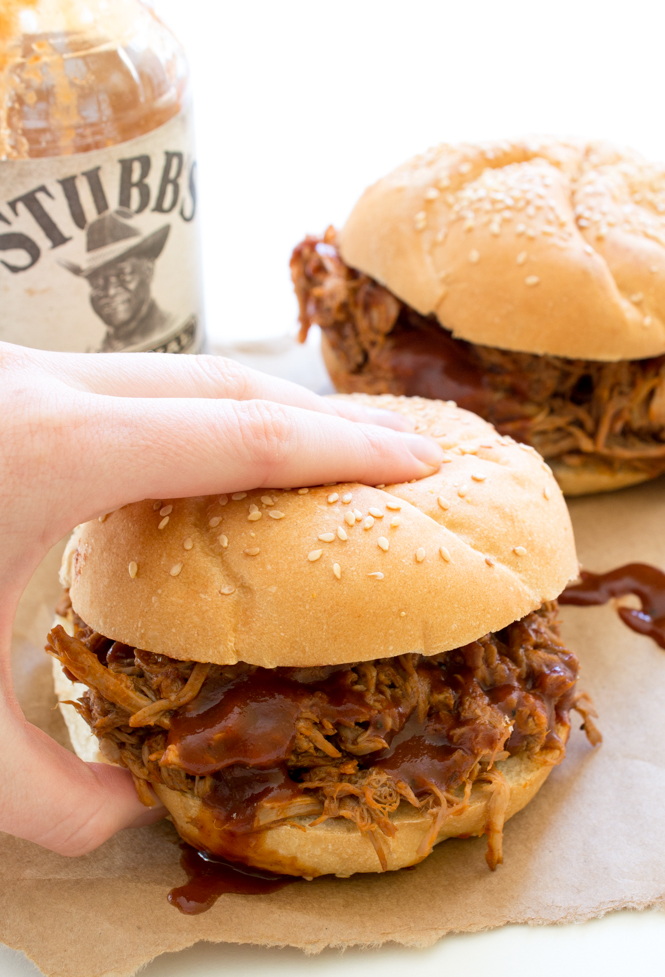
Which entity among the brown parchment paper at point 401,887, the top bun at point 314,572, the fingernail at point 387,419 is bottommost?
the brown parchment paper at point 401,887

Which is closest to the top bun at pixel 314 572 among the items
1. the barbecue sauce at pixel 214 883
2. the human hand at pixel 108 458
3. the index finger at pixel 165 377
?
the human hand at pixel 108 458

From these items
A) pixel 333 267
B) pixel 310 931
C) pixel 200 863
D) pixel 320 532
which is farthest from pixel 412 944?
pixel 333 267

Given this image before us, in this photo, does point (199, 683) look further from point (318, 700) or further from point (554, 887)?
point (554, 887)

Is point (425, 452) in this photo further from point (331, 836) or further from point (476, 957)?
point (476, 957)

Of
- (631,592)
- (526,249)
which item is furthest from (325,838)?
(526,249)

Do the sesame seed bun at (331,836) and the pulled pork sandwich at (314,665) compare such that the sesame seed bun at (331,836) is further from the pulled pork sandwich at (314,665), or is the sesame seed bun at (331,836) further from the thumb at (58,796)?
the thumb at (58,796)

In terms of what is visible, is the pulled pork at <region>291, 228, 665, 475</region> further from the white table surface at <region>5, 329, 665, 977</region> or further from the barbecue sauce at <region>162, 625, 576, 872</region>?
the white table surface at <region>5, 329, 665, 977</region>

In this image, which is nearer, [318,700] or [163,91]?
[318,700]

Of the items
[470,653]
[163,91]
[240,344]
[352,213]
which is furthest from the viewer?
[240,344]
